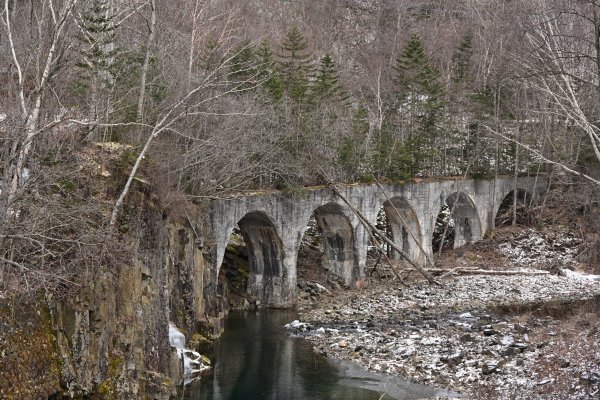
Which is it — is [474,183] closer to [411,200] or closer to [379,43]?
[411,200]

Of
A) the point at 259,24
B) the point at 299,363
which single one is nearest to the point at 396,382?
the point at 299,363

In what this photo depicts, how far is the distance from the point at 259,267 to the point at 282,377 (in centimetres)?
1187

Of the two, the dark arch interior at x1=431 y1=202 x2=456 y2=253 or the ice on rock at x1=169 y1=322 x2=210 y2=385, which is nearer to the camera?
the ice on rock at x1=169 y1=322 x2=210 y2=385

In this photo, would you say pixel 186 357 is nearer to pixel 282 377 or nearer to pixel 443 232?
pixel 282 377

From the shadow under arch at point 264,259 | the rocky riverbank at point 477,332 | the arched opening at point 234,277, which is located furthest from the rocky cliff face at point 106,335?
the shadow under arch at point 264,259

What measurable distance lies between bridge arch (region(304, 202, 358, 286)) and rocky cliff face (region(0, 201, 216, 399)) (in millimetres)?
16373

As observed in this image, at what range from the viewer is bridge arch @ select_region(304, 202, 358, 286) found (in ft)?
116

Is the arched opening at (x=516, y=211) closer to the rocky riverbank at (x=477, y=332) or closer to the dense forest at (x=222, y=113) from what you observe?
the dense forest at (x=222, y=113)

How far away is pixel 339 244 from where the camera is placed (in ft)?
118

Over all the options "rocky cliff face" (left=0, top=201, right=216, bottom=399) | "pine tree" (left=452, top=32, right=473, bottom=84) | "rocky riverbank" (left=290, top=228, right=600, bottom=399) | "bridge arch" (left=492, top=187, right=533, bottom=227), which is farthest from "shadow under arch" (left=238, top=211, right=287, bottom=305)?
"pine tree" (left=452, top=32, right=473, bottom=84)

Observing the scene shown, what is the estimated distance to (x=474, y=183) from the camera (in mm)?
43406

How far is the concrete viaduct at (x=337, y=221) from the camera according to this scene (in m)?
30.3

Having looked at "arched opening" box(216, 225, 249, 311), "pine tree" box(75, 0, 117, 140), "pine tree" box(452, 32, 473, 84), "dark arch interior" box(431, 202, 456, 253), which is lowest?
"arched opening" box(216, 225, 249, 311)

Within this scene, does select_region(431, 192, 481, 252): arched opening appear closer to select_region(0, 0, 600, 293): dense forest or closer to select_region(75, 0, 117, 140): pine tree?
select_region(0, 0, 600, 293): dense forest
